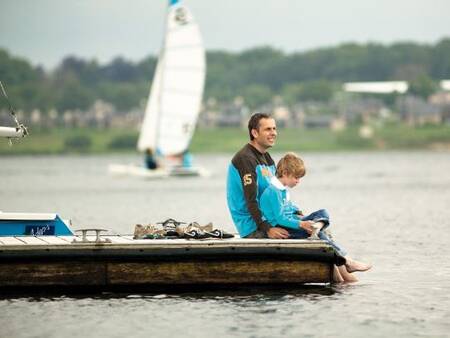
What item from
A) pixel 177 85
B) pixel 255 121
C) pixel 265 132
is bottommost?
pixel 265 132

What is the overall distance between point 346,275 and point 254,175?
250cm

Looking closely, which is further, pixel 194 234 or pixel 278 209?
pixel 194 234

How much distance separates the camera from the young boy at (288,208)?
18.7 metres

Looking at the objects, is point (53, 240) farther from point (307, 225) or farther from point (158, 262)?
point (307, 225)

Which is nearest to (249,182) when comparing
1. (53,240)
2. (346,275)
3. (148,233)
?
(148,233)

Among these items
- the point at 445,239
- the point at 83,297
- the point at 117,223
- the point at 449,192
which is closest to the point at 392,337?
the point at 83,297

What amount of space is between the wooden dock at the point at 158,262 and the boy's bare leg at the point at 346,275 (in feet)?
3.62

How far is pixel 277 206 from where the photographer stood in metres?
18.7

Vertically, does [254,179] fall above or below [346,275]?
above

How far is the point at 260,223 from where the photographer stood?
747 inches

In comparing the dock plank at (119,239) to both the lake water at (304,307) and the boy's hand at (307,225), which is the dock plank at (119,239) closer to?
the lake water at (304,307)

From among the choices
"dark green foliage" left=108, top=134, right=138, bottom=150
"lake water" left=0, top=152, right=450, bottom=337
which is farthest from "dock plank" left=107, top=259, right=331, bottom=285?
"dark green foliage" left=108, top=134, right=138, bottom=150

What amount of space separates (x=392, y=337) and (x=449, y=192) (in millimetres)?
43470

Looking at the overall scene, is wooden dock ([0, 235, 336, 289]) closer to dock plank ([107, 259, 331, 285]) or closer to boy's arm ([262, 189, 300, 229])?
dock plank ([107, 259, 331, 285])
